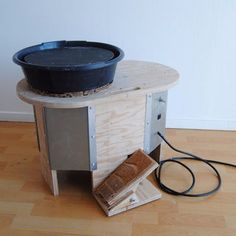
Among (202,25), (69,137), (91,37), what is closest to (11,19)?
(91,37)

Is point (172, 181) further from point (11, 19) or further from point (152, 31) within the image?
point (11, 19)

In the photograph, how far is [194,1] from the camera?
1613 mm

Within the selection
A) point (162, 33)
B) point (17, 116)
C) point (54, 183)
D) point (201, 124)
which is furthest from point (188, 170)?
point (17, 116)

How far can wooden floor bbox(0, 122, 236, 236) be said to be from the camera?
44.9 inches

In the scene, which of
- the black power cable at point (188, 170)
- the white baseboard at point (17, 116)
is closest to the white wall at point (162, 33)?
the white baseboard at point (17, 116)

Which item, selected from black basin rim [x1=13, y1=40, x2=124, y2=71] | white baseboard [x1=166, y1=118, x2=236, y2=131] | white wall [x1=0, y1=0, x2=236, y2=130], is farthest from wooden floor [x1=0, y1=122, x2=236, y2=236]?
black basin rim [x1=13, y1=40, x2=124, y2=71]

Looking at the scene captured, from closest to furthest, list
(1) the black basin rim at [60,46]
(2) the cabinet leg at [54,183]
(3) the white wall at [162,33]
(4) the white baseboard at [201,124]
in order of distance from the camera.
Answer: (1) the black basin rim at [60,46] → (2) the cabinet leg at [54,183] → (3) the white wall at [162,33] → (4) the white baseboard at [201,124]

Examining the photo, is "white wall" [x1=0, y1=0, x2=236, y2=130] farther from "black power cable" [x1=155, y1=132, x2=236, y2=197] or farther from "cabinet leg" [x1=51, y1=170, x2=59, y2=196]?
"cabinet leg" [x1=51, y1=170, x2=59, y2=196]

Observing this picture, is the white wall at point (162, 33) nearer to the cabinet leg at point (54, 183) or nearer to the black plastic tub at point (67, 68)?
the black plastic tub at point (67, 68)

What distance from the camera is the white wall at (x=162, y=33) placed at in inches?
64.8

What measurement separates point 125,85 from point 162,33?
0.64m

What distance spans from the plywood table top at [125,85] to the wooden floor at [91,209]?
1.53 ft

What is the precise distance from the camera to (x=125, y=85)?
1.21 meters

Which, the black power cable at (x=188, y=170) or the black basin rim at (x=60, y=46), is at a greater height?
the black basin rim at (x=60, y=46)
